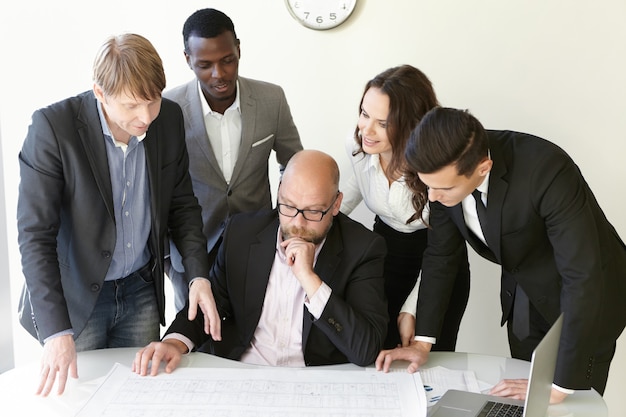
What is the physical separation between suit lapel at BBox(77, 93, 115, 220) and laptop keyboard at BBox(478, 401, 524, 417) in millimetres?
1206

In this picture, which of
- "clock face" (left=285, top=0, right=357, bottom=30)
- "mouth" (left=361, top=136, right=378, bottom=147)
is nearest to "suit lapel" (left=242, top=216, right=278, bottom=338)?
"mouth" (left=361, top=136, right=378, bottom=147)

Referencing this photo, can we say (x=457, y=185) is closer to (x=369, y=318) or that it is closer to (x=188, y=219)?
(x=369, y=318)

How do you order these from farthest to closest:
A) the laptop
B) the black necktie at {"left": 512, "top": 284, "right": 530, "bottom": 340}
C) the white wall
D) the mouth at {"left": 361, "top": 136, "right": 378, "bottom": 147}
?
the white wall < the mouth at {"left": 361, "top": 136, "right": 378, "bottom": 147} < the black necktie at {"left": 512, "top": 284, "right": 530, "bottom": 340} < the laptop

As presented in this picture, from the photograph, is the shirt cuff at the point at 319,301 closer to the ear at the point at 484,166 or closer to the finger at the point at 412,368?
the finger at the point at 412,368

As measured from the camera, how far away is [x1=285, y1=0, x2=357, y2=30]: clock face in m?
3.41

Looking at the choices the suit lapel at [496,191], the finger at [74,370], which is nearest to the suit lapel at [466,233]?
the suit lapel at [496,191]

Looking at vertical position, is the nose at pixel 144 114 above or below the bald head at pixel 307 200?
above

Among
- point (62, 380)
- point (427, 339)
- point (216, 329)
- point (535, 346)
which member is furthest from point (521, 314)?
point (62, 380)

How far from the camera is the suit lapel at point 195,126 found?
2.72 meters

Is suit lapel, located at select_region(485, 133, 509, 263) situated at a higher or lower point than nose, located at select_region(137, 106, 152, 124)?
lower

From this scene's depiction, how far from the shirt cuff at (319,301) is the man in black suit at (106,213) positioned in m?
0.29

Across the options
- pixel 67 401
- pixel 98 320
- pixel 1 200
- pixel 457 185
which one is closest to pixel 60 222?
pixel 98 320

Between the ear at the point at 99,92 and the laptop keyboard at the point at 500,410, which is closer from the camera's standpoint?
the laptop keyboard at the point at 500,410

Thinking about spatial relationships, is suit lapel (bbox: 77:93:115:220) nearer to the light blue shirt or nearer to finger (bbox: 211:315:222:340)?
the light blue shirt
